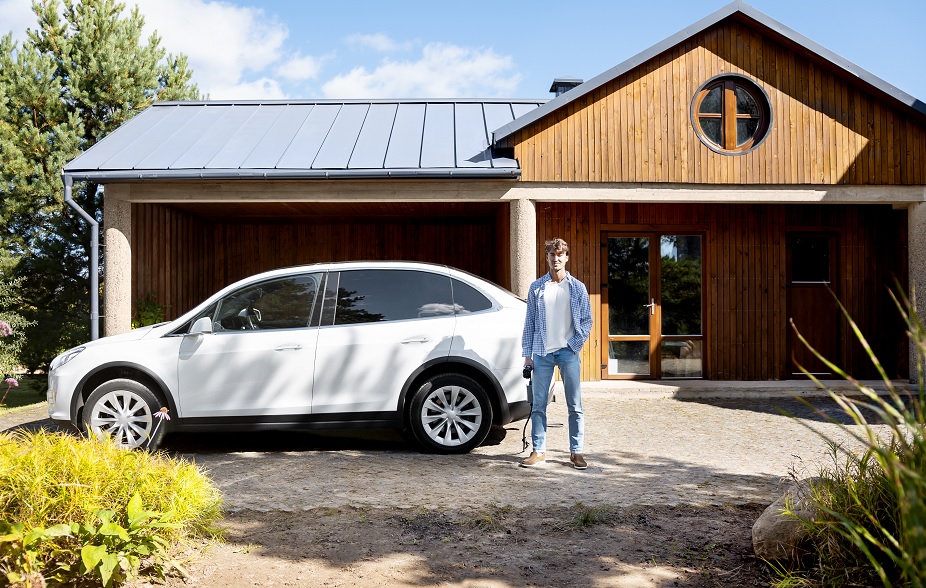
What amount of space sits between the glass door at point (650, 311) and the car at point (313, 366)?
4975 millimetres

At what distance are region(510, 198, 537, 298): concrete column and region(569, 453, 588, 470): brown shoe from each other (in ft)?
12.5

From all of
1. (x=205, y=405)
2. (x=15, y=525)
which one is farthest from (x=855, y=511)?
(x=205, y=405)

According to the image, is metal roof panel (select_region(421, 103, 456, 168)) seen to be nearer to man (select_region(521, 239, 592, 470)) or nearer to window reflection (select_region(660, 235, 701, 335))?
window reflection (select_region(660, 235, 701, 335))

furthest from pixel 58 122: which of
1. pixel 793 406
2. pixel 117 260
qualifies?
pixel 793 406

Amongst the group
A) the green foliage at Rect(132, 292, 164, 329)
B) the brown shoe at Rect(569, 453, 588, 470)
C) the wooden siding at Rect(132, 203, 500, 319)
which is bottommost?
the brown shoe at Rect(569, 453, 588, 470)

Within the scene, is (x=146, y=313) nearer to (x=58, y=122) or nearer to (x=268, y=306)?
(x=268, y=306)

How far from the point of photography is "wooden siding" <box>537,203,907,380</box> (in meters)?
11.1

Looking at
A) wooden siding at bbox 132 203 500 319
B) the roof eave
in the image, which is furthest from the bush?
wooden siding at bbox 132 203 500 319

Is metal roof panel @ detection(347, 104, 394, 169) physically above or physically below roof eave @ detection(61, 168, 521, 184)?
above

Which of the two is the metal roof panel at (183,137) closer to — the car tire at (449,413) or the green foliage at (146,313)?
the green foliage at (146,313)

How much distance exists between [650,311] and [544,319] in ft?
18.9

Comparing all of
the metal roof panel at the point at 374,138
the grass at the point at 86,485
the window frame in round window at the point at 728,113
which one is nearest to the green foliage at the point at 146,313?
the metal roof panel at the point at 374,138

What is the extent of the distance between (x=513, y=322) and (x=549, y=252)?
2.86 ft

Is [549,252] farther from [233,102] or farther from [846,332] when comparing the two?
[233,102]
